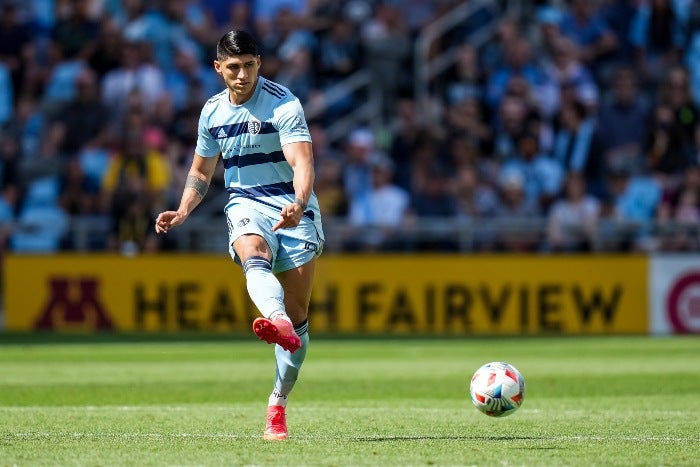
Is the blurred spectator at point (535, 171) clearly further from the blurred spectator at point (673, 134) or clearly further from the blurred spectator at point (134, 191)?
the blurred spectator at point (134, 191)

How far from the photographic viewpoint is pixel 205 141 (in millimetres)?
8852

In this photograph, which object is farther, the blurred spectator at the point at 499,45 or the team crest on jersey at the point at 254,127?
the blurred spectator at the point at 499,45

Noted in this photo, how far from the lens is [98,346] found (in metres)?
18.9

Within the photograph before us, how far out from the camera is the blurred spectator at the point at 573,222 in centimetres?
2131

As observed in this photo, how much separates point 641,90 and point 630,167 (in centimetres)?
200

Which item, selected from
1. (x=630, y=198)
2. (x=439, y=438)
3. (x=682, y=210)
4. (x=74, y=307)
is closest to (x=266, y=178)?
(x=439, y=438)

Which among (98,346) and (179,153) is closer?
(98,346)

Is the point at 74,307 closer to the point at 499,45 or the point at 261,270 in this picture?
the point at 499,45

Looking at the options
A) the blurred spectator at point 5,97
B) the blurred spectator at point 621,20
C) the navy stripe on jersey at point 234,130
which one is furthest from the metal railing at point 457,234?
the navy stripe on jersey at point 234,130

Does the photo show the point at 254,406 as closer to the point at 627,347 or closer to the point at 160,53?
the point at 627,347

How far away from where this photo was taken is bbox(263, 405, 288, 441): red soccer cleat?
8.42 metres

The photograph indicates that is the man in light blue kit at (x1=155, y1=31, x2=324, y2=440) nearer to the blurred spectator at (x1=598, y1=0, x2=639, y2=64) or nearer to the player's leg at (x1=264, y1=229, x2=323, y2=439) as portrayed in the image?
the player's leg at (x1=264, y1=229, x2=323, y2=439)

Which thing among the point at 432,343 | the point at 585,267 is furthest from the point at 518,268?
the point at 432,343

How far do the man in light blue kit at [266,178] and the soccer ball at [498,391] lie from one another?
3.93ft
